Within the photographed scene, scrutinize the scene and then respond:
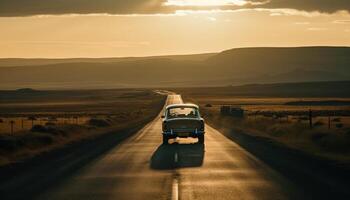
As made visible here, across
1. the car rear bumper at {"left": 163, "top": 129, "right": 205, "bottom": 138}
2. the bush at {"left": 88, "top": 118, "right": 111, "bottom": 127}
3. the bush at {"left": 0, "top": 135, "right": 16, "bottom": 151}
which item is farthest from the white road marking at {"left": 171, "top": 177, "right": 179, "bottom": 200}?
the bush at {"left": 88, "top": 118, "right": 111, "bottom": 127}

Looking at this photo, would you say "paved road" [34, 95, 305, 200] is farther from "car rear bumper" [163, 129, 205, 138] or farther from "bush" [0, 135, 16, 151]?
"bush" [0, 135, 16, 151]

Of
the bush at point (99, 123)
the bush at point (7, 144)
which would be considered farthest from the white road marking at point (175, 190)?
the bush at point (99, 123)

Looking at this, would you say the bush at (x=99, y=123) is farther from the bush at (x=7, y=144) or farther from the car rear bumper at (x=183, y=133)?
the bush at (x=7, y=144)

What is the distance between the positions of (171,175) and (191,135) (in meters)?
12.5

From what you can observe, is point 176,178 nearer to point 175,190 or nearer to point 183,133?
point 175,190

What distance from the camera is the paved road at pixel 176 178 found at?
15750 mm

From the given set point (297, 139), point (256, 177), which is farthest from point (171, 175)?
point (297, 139)

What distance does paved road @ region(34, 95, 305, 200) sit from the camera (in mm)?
15750

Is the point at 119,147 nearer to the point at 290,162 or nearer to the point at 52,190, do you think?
the point at 290,162

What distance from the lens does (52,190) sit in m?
16.5

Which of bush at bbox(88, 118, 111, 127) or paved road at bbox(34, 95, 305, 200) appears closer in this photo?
paved road at bbox(34, 95, 305, 200)

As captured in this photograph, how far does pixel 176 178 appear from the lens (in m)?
19.0

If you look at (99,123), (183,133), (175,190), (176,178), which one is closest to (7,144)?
(183,133)

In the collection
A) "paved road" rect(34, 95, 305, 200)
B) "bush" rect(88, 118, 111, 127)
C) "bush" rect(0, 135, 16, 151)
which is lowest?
"bush" rect(88, 118, 111, 127)
